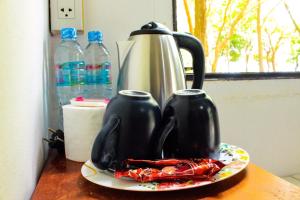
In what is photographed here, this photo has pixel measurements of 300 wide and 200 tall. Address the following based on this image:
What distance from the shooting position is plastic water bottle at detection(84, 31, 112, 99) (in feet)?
2.67

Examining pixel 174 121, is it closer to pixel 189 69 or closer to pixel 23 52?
pixel 23 52

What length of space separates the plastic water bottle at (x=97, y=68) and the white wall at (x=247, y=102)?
0.05 metres

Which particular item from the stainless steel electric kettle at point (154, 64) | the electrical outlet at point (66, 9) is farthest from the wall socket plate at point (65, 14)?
the stainless steel electric kettle at point (154, 64)

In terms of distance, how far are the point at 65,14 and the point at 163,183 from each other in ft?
1.97

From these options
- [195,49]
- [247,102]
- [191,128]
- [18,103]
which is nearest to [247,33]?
[247,102]

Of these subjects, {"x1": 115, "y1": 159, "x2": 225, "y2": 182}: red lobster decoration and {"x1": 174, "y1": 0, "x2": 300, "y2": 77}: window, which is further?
{"x1": 174, "y1": 0, "x2": 300, "y2": 77}: window

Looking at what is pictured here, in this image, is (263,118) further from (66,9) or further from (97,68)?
(66,9)

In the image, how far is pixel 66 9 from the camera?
0.84 m

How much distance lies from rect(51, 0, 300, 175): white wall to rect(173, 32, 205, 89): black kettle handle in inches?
8.4

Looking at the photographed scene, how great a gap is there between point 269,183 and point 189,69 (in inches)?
23.3

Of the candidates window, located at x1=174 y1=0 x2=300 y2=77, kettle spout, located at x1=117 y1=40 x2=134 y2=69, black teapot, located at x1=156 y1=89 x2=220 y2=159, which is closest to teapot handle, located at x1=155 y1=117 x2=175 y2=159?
black teapot, located at x1=156 y1=89 x2=220 y2=159

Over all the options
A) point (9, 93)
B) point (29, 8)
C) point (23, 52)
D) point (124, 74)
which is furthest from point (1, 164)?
point (124, 74)

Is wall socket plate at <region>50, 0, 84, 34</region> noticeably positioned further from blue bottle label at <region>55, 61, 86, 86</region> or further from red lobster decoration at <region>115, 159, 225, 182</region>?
red lobster decoration at <region>115, 159, 225, 182</region>

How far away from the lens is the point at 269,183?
453 mm
